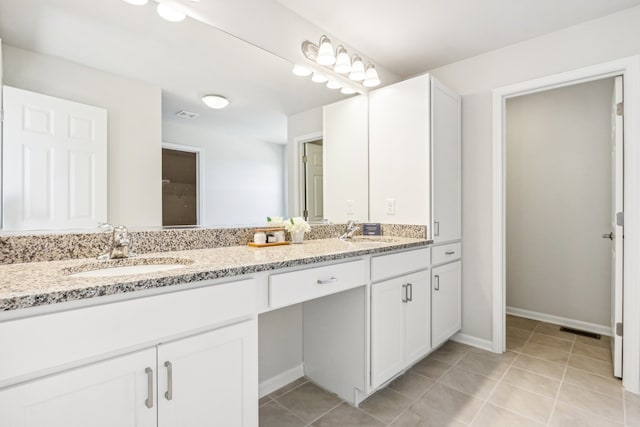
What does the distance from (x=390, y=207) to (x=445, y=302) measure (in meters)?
0.80

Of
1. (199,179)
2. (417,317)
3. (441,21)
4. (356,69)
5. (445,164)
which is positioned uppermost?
(441,21)

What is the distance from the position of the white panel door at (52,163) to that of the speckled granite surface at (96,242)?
0.16ft

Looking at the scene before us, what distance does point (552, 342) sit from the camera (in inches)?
100

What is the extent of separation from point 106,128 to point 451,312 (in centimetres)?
245

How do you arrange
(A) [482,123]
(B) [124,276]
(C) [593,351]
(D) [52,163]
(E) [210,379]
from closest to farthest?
(B) [124,276] → (E) [210,379] → (D) [52,163] → (C) [593,351] → (A) [482,123]

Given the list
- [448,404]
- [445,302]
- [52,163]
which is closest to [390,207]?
[445,302]

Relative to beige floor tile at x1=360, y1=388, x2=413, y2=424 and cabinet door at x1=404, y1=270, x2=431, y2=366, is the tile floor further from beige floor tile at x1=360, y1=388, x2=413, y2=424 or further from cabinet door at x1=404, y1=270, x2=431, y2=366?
cabinet door at x1=404, y1=270, x2=431, y2=366

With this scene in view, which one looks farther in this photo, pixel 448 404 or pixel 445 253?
pixel 445 253

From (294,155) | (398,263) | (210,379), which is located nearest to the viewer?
(210,379)

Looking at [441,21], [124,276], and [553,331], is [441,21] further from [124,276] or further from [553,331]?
[553,331]

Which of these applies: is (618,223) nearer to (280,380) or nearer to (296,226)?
(296,226)

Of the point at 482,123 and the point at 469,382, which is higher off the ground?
the point at 482,123

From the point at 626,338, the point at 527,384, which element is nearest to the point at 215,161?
the point at 527,384

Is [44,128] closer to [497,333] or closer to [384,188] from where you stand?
[384,188]
